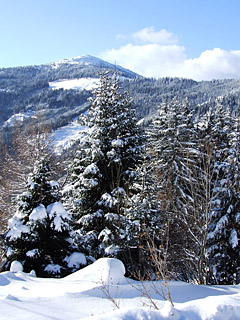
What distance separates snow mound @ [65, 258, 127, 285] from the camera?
662 cm

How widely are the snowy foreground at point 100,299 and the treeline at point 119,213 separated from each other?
1434 mm

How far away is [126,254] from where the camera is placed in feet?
34.4

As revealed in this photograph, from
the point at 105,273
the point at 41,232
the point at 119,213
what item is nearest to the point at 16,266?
the point at 41,232

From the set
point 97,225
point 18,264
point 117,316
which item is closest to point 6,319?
point 117,316

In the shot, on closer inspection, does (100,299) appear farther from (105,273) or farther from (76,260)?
(76,260)

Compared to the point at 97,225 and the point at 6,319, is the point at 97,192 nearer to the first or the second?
the point at 97,225

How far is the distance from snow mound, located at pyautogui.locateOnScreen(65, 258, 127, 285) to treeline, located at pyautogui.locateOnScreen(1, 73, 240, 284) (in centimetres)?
112

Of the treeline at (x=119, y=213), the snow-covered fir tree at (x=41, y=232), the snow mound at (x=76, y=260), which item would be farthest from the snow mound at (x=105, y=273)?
the snow-covered fir tree at (x=41, y=232)

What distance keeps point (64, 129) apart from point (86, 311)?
13722 centimetres

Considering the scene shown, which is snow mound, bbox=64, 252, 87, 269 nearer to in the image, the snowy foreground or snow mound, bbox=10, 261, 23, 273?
snow mound, bbox=10, 261, 23, 273

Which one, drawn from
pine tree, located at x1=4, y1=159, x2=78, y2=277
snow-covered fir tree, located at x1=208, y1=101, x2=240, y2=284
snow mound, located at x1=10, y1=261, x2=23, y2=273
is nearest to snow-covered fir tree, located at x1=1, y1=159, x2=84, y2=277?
pine tree, located at x1=4, y1=159, x2=78, y2=277

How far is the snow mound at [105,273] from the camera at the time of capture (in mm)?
6621

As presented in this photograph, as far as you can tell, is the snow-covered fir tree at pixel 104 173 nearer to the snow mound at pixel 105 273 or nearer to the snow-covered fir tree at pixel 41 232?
the snow-covered fir tree at pixel 41 232

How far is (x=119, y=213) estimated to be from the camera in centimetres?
1124
